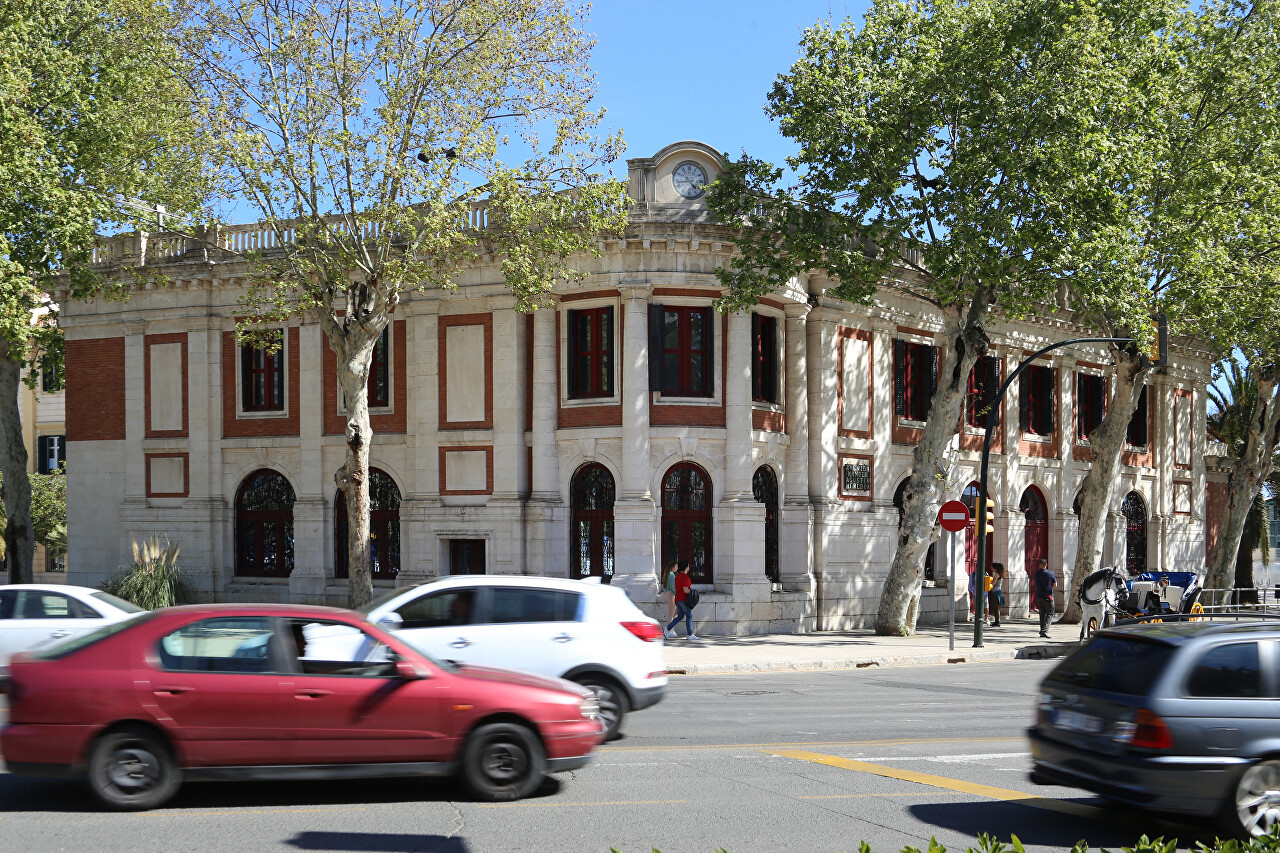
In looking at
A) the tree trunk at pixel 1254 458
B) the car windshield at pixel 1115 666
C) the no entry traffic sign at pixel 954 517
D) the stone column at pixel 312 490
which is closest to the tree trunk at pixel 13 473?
the stone column at pixel 312 490

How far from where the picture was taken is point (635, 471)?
92.0ft

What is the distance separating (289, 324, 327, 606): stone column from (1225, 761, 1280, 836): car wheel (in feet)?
84.5

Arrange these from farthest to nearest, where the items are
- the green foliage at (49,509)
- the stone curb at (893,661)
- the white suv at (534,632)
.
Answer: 1. the green foliage at (49,509)
2. the stone curb at (893,661)
3. the white suv at (534,632)

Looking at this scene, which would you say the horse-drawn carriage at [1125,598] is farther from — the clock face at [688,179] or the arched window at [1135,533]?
the arched window at [1135,533]

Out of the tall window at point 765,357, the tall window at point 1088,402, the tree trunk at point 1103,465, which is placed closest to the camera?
the tall window at point 765,357

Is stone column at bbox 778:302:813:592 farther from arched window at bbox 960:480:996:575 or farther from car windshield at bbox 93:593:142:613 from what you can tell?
car windshield at bbox 93:593:142:613

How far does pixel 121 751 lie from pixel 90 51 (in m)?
25.7

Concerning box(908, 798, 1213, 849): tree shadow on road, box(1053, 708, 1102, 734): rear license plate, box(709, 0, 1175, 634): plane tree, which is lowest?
box(908, 798, 1213, 849): tree shadow on road

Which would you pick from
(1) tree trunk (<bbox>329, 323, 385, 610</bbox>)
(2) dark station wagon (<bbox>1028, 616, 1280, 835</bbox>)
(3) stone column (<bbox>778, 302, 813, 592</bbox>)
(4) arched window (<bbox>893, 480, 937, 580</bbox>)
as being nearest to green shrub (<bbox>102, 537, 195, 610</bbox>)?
(1) tree trunk (<bbox>329, 323, 385, 610</bbox>)

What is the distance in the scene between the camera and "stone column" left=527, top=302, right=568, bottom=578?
29109 mm

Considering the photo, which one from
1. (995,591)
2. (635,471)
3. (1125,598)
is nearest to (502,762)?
(635,471)

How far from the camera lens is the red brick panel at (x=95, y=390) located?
34406 millimetres

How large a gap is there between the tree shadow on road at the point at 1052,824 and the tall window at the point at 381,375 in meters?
23.9

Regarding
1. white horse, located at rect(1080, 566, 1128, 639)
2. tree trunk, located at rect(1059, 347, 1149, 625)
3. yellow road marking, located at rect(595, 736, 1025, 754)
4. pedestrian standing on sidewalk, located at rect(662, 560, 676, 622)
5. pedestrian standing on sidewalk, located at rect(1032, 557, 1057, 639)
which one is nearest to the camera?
yellow road marking, located at rect(595, 736, 1025, 754)
